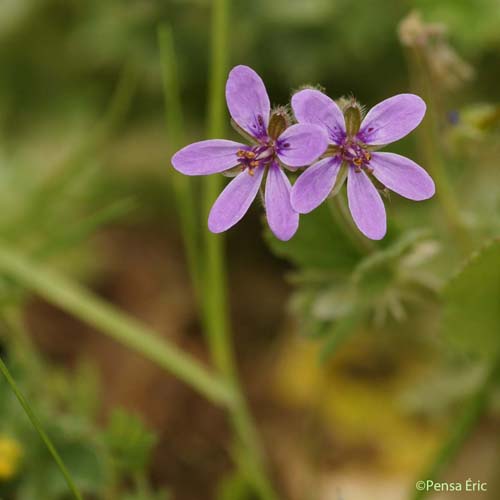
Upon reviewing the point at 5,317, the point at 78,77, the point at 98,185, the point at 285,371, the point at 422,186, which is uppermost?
the point at 78,77

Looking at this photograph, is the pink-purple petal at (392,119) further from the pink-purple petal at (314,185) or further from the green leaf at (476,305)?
the green leaf at (476,305)

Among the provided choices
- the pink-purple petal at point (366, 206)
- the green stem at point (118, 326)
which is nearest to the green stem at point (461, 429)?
the green stem at point (118, 326)

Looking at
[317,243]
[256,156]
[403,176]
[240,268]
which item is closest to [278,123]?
[256,156]

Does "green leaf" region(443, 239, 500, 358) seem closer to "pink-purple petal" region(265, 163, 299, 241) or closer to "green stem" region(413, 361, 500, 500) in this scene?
"green stem" region(413, 361, 500, 500)

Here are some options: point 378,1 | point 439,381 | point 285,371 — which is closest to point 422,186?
point 439,381

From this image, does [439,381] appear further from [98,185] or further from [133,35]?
[133,35]

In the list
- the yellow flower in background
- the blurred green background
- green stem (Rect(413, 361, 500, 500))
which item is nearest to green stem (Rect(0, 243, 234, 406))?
the blurred green background

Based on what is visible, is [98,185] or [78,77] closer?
[98,185]
